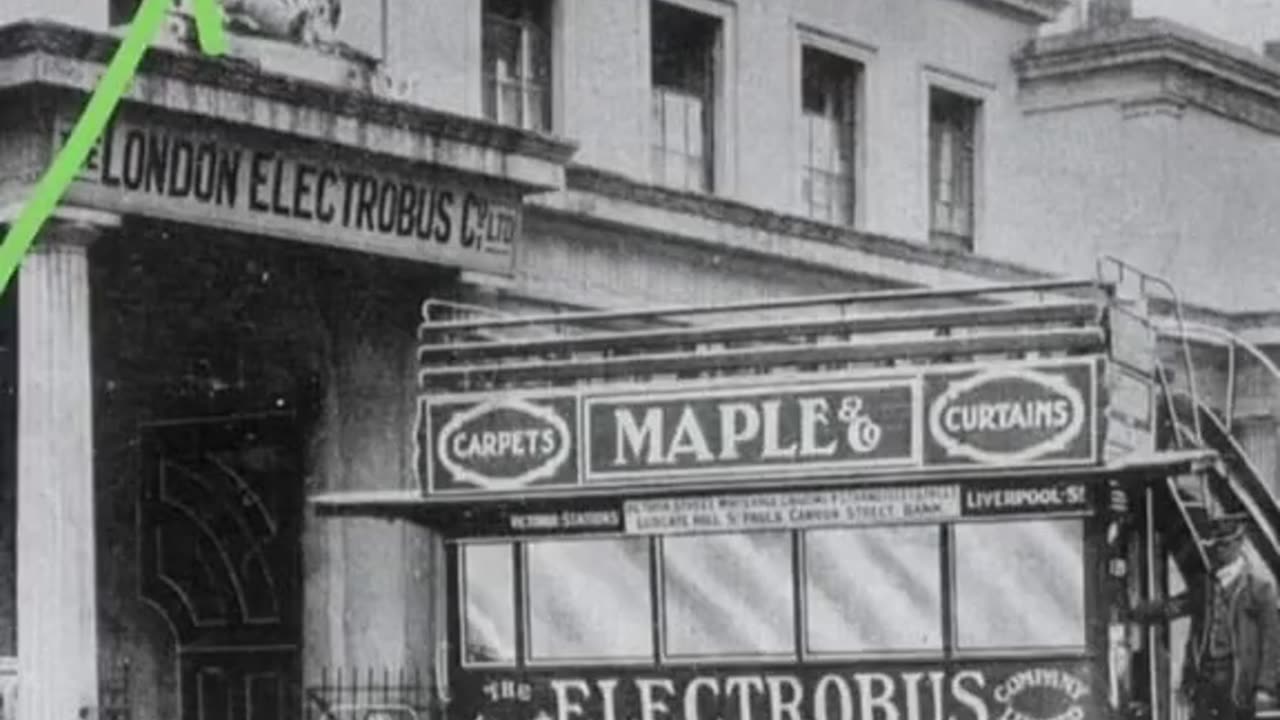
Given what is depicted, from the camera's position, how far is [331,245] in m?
14.3

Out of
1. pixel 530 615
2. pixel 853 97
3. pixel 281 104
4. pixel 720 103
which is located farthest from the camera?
pixel 853 97

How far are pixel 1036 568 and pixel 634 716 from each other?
6.91 ft

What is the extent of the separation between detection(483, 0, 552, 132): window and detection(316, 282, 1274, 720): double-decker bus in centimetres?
555

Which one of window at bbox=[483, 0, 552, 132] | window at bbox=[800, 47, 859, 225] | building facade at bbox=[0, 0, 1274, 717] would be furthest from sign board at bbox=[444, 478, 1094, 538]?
window at bbox=[800, 47, 859, 225]

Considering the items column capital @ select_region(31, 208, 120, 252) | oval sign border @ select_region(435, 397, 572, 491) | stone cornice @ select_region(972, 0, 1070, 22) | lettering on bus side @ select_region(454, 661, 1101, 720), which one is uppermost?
stone cornice @ select_region(972, 0, 1070, 22)

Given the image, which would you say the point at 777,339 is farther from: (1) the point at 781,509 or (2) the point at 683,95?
(2) the point at 683,95

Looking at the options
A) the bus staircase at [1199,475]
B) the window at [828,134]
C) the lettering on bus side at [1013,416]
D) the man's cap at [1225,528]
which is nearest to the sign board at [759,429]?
the lettering on bus side at [1013,416]

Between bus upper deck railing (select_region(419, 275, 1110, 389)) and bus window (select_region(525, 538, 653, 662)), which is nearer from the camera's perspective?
bus upper deck railing (select_region(419, 275, 1110, 389))

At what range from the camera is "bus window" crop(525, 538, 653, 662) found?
38.2 feet

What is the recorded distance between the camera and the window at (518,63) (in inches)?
689

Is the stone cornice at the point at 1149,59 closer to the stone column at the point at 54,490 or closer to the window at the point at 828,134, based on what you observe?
the window at the point at 828,134

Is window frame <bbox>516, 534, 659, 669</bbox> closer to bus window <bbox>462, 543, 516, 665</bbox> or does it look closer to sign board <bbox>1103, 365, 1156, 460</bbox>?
bus window <bbox>462, 543, 516, 665</bbox>

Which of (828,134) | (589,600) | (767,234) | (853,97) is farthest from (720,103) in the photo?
(589,600)

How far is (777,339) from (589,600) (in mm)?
1570
